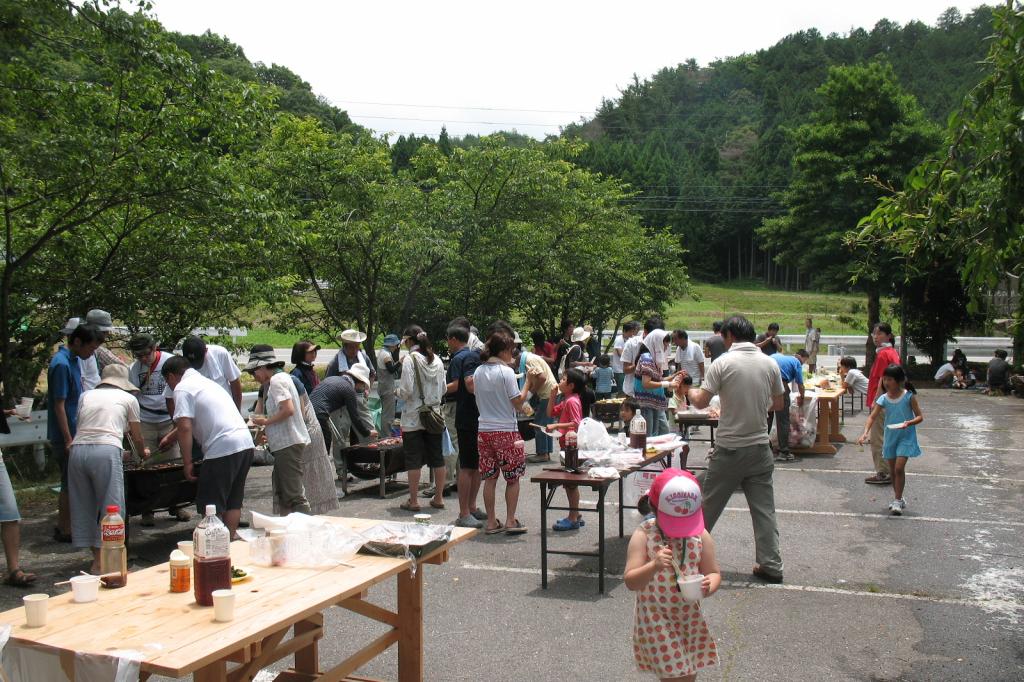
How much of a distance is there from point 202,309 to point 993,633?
31.8 ft

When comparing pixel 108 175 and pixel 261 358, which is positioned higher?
pixel 108 175

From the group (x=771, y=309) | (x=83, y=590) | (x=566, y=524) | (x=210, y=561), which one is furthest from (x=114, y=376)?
(x=771, y=309)

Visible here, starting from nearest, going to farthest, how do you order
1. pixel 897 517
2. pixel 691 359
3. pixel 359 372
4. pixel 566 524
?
1. pixel 566 524
2. pixel 897 517
3. pixel 359 372
4. pixel 691 359

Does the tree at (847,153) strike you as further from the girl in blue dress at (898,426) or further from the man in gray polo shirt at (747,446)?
the man in gray polo shirt at (747,446)

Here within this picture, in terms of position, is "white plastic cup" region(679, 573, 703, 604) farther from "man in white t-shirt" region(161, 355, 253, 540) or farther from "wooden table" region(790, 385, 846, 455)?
"wooden table" region(790, 385, 846, 455)

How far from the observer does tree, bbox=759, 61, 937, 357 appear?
108 ft

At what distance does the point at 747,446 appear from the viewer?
22.8 ft

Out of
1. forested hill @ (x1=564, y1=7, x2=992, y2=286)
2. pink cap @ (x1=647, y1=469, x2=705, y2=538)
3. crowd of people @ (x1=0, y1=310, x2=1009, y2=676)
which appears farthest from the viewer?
forested hill @ (x1=564, y1=7, x2=992, y2=286)

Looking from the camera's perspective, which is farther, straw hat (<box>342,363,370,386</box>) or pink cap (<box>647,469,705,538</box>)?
straw hat (<box>342,363,370,386</box>)

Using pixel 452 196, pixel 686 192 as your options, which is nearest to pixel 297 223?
pixel 452 196

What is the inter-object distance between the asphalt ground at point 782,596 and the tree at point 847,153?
80.3ft

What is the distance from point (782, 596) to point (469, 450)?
3203 millimetres

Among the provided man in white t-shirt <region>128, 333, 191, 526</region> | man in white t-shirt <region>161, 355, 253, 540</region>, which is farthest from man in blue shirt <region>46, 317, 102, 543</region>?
man in white t-shirt <region>161, 355, 253, 540</region>

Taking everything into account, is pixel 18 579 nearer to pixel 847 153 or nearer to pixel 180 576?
pixel 180 576
